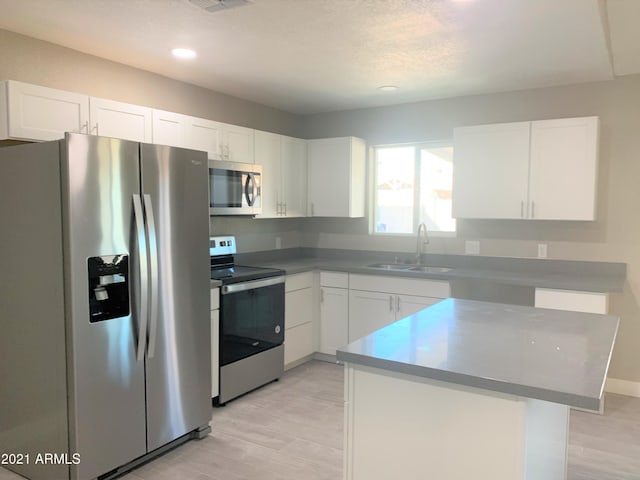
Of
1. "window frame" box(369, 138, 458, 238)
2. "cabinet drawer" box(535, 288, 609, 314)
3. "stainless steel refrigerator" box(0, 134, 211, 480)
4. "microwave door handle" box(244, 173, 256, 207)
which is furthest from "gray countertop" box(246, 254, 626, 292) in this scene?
"stainless steel refrigerator" box(0, 134, 211, 480)

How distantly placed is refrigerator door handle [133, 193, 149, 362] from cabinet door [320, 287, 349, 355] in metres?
2.12

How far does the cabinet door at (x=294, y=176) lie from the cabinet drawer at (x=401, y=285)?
0.93m

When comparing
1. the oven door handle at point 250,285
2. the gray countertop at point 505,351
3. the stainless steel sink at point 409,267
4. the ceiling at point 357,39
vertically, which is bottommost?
the oven door handle at point 250,285

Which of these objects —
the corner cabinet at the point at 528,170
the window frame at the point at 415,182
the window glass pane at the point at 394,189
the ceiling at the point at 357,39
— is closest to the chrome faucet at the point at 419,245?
the window frame at the point at 415,182

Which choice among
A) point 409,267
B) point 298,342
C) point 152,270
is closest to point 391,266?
point 409,267

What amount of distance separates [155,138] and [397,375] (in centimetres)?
246

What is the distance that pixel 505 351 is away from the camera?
168cm

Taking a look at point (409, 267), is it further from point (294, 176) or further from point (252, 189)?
point (252, 189)

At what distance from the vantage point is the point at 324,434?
9.96 ft

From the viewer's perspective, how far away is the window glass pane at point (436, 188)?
4484 mm

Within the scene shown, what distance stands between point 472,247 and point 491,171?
0.75 meters

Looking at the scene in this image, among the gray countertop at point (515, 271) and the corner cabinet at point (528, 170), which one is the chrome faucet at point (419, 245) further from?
the corner cabinet at point (528, 170)

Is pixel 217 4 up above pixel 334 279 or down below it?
above

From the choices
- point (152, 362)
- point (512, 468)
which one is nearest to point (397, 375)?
point (512, 468)
